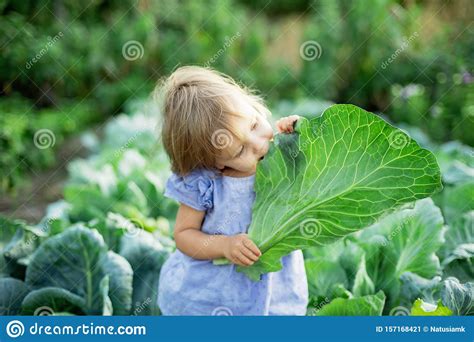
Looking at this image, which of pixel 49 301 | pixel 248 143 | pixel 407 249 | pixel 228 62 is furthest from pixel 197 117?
pixel 228 62

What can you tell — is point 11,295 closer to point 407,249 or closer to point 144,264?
point 144,264

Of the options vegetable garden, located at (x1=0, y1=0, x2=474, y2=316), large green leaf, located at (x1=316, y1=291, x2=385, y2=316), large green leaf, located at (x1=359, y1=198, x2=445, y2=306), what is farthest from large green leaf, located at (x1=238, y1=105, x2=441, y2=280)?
large green leaf, located at (x1=359, y1=198, x2=445, y2=306)

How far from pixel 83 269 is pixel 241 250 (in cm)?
94

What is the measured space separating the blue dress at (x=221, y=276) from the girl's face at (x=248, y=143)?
0.07 metres

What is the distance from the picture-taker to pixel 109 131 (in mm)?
5113

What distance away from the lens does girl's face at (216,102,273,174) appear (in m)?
2.20

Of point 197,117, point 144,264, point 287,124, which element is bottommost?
point 144,264

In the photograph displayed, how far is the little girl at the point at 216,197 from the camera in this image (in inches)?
86.0

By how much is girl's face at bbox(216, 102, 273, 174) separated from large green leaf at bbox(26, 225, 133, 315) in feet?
2.58

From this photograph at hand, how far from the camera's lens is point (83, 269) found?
295cm

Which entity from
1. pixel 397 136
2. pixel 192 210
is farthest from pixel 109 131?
pixel 397 136

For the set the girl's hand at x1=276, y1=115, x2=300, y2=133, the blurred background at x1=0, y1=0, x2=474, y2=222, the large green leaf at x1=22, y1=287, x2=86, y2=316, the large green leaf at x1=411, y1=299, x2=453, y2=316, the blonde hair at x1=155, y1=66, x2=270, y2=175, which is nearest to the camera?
the blonde hair at x1=155, y1=66, x2=270, y2=175

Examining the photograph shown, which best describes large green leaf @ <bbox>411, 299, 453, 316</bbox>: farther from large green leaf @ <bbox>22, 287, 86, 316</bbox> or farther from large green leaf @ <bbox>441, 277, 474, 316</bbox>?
large green leaf @ <bbox>22, 287, 86, 316</bbox>

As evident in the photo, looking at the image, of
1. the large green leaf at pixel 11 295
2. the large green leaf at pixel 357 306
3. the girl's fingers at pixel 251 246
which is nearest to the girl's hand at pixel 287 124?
the girl's fingers at pixel 251 246
